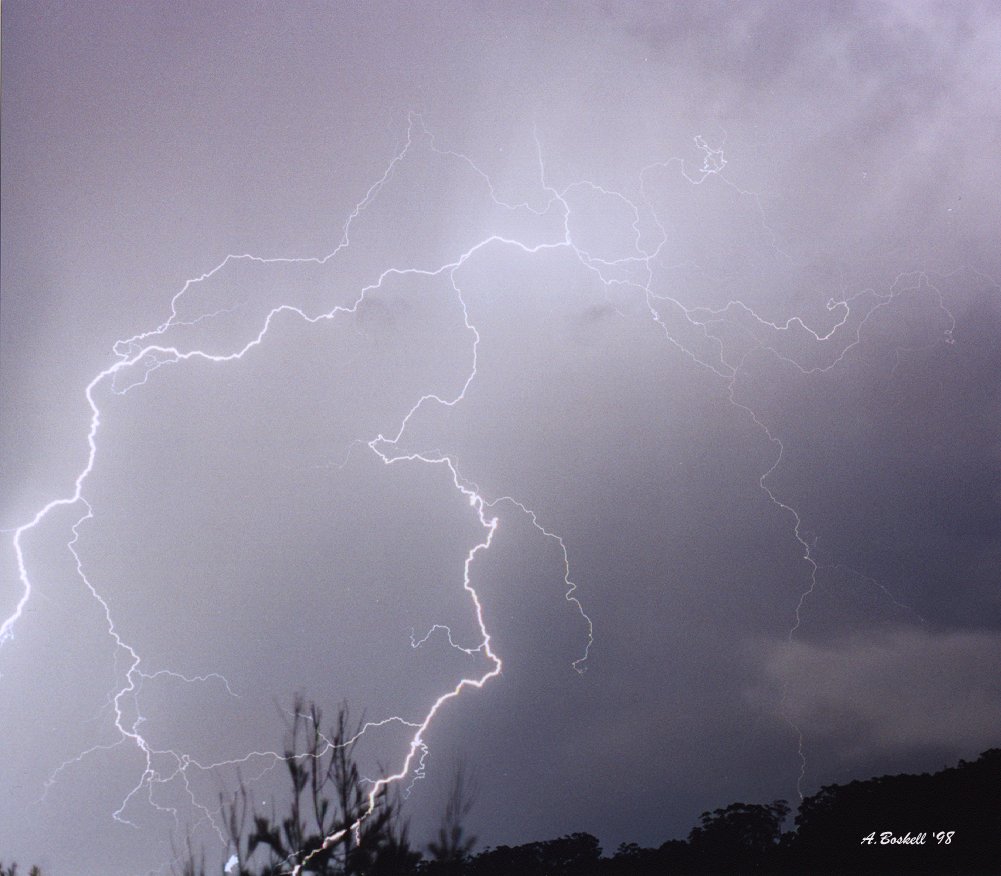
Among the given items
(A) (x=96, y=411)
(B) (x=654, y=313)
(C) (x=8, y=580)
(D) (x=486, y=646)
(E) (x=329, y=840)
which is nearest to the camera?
(E) (x=329, y=840)

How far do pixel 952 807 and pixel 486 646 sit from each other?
218 inches

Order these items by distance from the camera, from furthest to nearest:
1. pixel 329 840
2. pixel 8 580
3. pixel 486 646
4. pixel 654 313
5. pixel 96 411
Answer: pixel 654 313, pixel 486 646, pixel 96 411, pixel 8 580, pixel 329 840

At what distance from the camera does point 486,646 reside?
401 inches

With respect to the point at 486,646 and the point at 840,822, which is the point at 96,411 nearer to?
the point at 486,646

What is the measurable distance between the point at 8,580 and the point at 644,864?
8.03 metres

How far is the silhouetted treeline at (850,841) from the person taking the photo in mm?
8258

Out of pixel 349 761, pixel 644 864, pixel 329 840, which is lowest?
pixel 644 864

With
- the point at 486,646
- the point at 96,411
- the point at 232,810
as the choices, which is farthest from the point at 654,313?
the point at 232,810

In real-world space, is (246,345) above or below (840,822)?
above

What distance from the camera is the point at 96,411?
9555 mm

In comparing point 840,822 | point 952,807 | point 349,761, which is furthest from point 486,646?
point 952,807

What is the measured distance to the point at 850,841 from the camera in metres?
8.66

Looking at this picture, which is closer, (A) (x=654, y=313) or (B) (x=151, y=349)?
(B) (x=151, y=349)

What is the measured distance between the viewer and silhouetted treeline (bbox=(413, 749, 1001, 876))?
8.26 m
